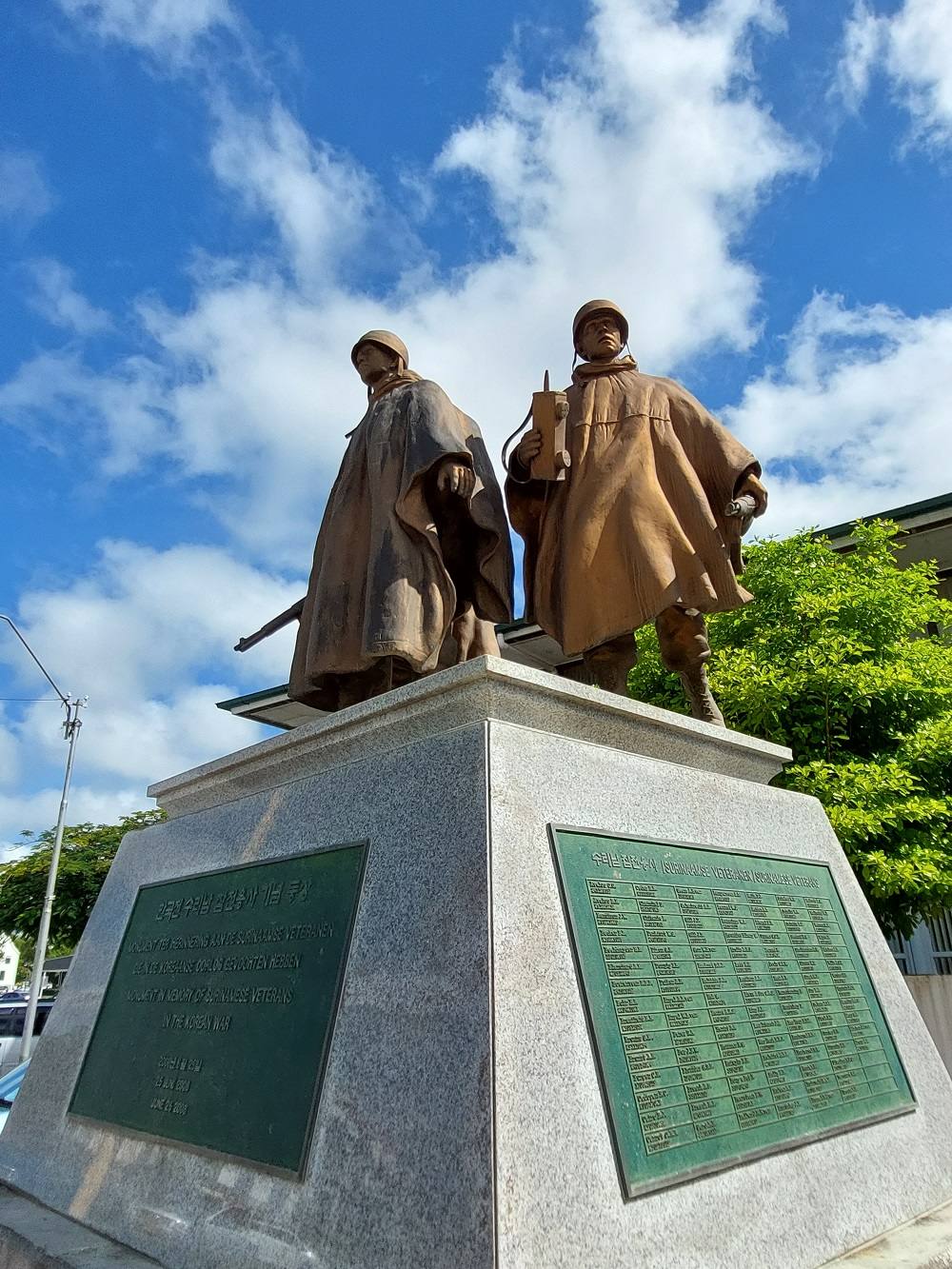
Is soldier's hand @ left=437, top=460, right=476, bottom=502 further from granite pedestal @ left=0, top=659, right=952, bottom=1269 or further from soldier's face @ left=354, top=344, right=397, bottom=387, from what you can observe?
granite pedestal @ left=0, top=659, right=952, bottom=1269

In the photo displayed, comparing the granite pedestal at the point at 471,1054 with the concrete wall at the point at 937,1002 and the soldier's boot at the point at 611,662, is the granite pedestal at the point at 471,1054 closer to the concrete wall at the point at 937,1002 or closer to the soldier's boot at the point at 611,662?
the soldier's boot at the point at 611,662

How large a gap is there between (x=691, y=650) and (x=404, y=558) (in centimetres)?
132

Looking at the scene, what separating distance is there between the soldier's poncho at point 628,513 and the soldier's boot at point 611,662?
0.12 meters

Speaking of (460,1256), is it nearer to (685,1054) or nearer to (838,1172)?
(685,1054)

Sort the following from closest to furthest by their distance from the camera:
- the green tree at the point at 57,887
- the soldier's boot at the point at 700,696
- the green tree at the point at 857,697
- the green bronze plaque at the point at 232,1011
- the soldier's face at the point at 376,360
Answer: the green bronze plaque at the point at 232,1011, the soldier's boot at the point at 700,696, the soldier's face at the point at 376,360, the green tree at the point at 857,697, the green tree at the point at 57,887

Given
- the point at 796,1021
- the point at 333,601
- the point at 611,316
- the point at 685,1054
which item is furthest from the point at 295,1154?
the point at 611,316

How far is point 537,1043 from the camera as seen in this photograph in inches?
77.9

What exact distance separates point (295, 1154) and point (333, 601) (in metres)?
2.29

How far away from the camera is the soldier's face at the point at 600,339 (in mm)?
4336

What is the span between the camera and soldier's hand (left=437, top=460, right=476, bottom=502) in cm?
372

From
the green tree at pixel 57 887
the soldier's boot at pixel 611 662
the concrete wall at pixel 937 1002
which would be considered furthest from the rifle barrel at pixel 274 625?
the green tree at pixel 57 887

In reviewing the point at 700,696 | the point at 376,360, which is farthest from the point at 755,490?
the point at 376,360

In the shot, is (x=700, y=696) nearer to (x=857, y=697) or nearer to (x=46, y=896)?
(x=857, y=697)

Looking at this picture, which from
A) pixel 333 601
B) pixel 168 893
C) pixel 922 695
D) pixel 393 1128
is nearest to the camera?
pixel 393 1128
